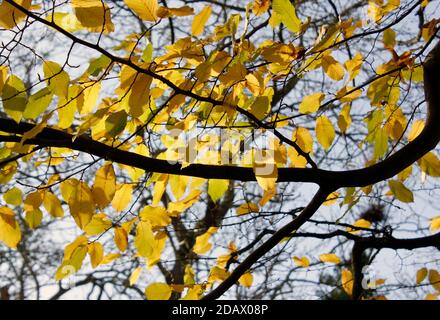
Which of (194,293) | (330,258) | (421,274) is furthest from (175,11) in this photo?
(421,274)

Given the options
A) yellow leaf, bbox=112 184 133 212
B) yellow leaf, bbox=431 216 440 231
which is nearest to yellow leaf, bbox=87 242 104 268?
yellow leaf, bbox=112 184 133 212

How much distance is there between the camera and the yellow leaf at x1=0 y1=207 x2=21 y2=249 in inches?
54.9

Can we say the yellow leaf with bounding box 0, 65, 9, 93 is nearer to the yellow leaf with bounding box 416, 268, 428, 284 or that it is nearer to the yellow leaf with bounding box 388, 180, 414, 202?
the yellow leaf with bounding box 388, 180, 414, 202

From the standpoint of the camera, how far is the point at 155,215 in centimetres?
170

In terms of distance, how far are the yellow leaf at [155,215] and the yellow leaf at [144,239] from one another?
5 centimetres

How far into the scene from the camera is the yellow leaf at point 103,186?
129 cm

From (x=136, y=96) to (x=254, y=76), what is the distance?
38cm

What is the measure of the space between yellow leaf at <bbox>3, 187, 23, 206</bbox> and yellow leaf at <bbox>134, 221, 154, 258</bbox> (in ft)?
1.21

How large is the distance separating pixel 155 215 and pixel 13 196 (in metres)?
0.45

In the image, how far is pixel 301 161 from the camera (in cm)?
168

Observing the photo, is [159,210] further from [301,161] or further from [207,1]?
[207,1]

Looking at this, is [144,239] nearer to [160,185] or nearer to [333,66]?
[160,185]
